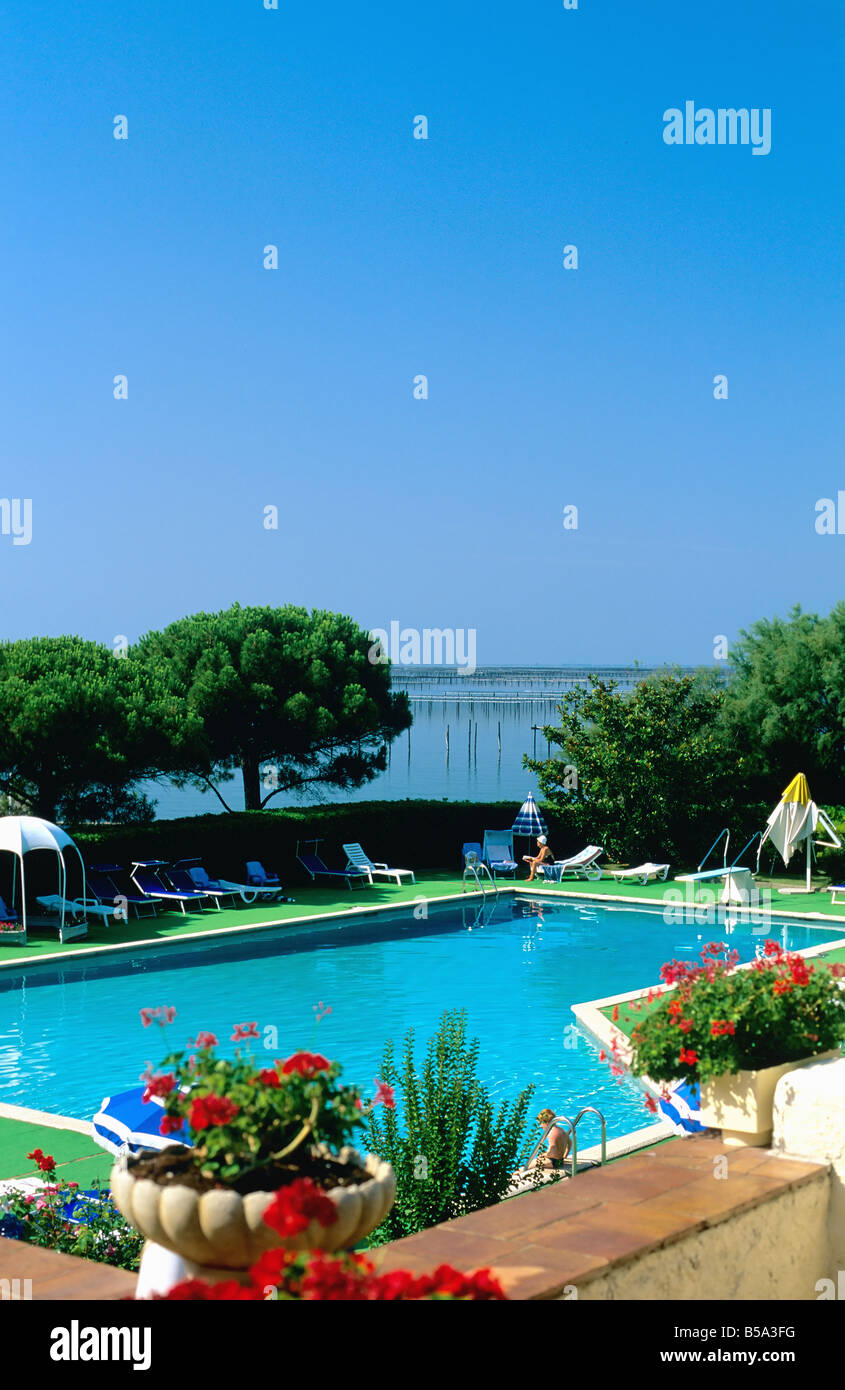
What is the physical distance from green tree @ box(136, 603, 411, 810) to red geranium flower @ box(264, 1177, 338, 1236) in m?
24.3

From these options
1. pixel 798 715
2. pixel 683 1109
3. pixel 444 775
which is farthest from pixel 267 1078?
pixel 444 775

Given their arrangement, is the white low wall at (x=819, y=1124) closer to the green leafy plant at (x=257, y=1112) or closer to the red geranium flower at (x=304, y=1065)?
the green leafy plant at (x=257, y=1112)

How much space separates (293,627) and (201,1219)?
86.5 ft

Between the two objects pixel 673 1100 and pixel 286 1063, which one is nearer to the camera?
pixel 286 1063

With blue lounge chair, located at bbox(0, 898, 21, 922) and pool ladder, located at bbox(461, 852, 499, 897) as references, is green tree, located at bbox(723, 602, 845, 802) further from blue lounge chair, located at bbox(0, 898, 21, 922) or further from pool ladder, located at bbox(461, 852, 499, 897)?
blue lounge chair, located at bbox(0, 898, 21, 922)

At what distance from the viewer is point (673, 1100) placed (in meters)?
8.29

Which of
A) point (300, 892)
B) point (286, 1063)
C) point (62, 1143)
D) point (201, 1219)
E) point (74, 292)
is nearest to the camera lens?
point (201, 1219)

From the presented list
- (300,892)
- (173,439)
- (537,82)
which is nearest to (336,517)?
(173,439)

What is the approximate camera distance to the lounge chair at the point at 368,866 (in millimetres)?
22844

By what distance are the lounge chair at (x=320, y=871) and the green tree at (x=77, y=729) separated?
130 inches

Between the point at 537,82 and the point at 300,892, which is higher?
the point at 537,82
